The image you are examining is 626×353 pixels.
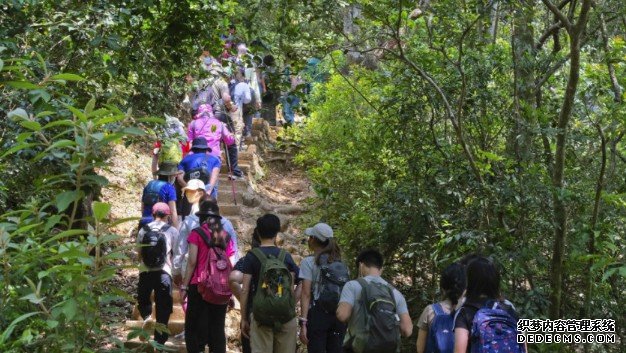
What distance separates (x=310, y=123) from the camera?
13.4 metres

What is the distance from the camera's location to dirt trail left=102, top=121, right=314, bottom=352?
1125cm

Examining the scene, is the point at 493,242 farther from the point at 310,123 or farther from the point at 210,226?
the point at 310,123

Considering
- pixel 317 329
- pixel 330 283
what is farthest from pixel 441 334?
pixel 317 329

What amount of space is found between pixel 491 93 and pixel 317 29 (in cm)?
194

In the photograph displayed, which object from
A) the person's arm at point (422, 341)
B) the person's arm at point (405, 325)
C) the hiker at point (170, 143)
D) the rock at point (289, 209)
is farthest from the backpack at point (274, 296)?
the rock at point (289, 209)

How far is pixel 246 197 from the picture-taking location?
13.7 metres

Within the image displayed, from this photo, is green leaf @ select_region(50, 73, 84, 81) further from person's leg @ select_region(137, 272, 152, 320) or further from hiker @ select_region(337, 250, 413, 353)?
person's leg @ select_region(137, 272, 152, 320)

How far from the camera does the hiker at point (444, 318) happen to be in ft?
18.2

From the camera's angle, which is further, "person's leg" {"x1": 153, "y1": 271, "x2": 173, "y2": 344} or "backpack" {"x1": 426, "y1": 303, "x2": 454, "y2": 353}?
"person's leg" {"x1": 153, "y1": 271, "x2": 173, "y2": 344}

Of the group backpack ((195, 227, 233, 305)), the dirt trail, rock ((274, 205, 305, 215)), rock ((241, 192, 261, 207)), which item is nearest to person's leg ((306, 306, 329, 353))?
backpack ((195, 227, 233, 305))

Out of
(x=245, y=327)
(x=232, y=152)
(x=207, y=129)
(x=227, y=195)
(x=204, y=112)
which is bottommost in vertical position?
(x=245, y=327)

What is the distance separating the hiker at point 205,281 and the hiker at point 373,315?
5.18ft

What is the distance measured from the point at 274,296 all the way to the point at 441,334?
1.59 meters

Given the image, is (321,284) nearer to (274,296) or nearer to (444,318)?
(274,296)
